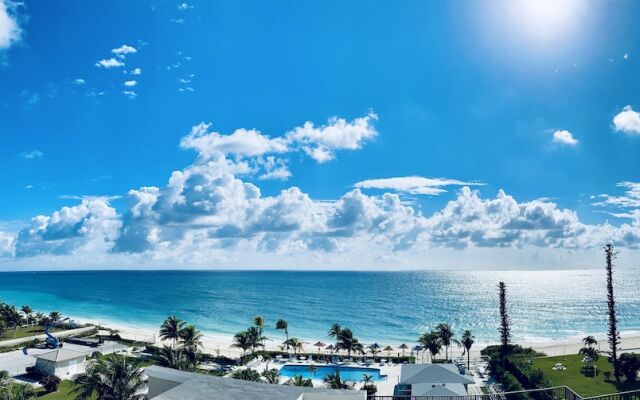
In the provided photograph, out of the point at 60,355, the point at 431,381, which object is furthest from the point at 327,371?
the point at 60,355

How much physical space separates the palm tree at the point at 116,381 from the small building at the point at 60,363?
2436 cm

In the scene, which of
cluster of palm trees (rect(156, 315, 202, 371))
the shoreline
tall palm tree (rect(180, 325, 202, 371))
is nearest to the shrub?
cluster of palm trees (rect(156, 315, 202, 371))

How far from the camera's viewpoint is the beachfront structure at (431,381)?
112ft

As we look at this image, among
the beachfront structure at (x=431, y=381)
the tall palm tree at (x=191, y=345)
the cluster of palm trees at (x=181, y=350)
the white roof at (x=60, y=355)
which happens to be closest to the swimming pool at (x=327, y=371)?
the tall palm tree at (x=191, y=345)

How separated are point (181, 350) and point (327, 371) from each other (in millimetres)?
19389

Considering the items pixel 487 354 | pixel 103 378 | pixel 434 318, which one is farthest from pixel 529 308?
pixel 103 378

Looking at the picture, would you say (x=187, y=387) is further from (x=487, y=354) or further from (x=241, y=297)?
(x=241, y=297)

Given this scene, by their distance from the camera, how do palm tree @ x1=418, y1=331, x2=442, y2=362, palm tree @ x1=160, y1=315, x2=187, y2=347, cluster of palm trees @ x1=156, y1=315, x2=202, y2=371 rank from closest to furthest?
cluster of palm trees @ x1=156, y1=315, x2=202, y2=371
palm tree @ x1=160, y1=315, x2=187, y2=347
palm tree @ x1=418, y1=331, x2=442, y2=362

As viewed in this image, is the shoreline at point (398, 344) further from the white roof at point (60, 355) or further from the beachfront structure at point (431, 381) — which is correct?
the beachfront structure at point (431, 381)

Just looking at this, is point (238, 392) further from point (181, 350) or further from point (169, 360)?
point (181, 350)

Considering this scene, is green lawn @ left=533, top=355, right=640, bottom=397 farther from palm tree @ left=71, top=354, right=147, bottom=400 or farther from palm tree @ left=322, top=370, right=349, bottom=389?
palm tree @ left=71, top=354, right=147, bottom=400

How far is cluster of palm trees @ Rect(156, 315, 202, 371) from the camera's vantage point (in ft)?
103

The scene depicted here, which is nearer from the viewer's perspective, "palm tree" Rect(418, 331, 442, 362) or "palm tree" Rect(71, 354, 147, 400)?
"palm tree" Rect(71, 354, 147, 400)

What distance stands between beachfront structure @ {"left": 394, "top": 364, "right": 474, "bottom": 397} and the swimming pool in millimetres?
12048
